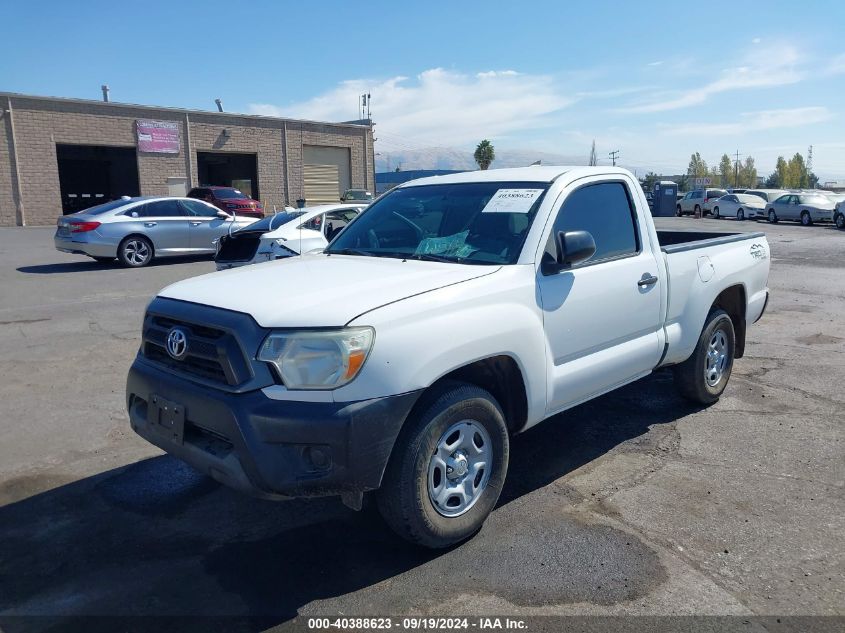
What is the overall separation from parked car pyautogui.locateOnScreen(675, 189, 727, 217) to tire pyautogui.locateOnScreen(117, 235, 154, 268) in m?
34.7

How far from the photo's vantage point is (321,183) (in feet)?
146

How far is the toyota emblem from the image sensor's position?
3.44m

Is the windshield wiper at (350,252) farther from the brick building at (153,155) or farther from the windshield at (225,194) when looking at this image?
the brick building at (153,155)

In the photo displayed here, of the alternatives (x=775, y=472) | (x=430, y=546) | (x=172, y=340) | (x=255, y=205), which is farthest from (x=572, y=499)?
(x=255, y=205)

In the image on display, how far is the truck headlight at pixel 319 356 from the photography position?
121 inches

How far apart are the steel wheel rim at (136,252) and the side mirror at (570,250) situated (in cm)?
1344

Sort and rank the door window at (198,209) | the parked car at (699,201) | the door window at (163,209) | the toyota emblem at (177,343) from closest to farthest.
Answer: the toyota emblem at (177,343)
the door window at (163,209)
the door window at (198,209)
the parked car at (699,201)

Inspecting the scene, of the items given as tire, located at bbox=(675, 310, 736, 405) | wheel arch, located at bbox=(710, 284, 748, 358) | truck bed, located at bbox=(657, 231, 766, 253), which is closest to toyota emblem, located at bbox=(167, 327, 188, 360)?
truck bed, located at bbox=(657, 231, 766, 253)

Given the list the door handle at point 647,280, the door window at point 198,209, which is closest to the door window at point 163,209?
the door window at point 198,209

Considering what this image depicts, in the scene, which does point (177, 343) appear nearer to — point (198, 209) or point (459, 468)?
point (459, 468)

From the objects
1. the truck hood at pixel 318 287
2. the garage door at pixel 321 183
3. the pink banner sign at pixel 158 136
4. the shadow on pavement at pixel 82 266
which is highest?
the pink banner sign at pixel 158 136

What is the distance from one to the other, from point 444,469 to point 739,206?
129 feet

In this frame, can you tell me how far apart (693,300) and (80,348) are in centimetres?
644

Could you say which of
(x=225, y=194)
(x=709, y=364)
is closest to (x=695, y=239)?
(x=709, y=364)
